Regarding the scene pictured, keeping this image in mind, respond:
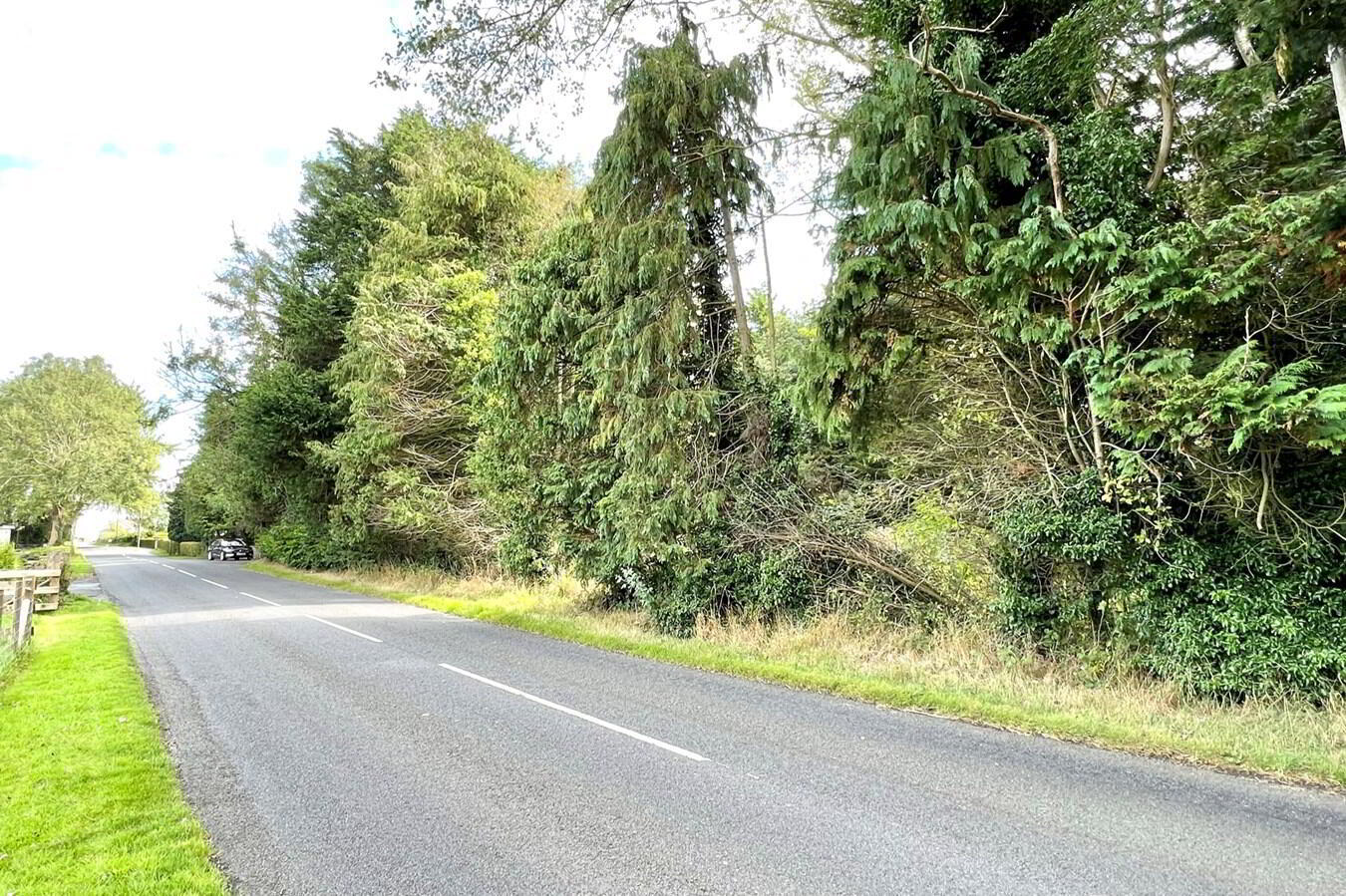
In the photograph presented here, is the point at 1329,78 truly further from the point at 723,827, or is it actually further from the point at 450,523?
the point at 450,523

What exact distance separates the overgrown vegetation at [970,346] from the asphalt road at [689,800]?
254 centimetres

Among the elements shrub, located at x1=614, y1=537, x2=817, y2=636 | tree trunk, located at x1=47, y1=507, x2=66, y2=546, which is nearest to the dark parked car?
tree trunk, located at x1=47, y1=507, x2=66, y2=546

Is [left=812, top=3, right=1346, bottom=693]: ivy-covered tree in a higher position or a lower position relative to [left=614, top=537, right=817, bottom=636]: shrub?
higher

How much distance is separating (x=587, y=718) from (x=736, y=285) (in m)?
8.04

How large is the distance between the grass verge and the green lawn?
5.74 metres

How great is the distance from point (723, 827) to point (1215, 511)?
5.75 meters

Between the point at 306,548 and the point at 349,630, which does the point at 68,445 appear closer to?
the point at 306,548

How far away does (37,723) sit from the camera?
6473mm

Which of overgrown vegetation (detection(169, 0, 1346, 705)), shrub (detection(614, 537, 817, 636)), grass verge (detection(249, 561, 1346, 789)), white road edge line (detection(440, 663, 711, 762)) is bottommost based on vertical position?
white road edge line (detection(440, 663, 711, 762))

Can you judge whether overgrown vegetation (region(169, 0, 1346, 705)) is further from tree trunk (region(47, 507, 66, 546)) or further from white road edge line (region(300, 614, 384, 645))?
Result: tree trunk (region(47, 507, 66, 546))

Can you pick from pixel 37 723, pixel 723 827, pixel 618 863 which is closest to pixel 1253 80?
pixel 723 827

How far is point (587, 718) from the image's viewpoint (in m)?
6.67

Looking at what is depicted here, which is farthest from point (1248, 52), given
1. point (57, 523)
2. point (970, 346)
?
point (57, 523)

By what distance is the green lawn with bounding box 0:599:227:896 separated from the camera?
360cm
